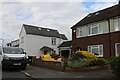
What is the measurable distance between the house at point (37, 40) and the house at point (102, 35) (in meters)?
12.5

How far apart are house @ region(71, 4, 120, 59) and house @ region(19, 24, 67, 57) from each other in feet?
40.9

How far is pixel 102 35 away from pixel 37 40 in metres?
17.2

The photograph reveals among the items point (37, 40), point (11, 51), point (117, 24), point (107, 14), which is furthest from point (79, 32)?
point (37, 40)

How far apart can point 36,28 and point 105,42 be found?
1952cm

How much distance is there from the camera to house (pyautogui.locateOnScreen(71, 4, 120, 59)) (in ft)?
49.9

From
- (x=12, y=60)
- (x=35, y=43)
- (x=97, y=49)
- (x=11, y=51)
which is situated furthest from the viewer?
(x=35, y=43)

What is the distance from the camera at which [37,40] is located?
3073 cm

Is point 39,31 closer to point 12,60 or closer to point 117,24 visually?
point 117,24

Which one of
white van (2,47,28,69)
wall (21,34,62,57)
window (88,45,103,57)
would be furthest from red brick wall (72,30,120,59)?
wall (21,34,62,57)

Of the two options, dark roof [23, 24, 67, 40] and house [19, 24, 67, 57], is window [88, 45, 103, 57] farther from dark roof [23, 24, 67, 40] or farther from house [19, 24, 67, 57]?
dark roof [23, 24, 67, 40]

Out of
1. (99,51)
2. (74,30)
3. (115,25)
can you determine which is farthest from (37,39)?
(115,25)

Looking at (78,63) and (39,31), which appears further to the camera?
(39,31)

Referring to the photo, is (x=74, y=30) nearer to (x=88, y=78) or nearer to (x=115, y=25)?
(x=115, y=25)

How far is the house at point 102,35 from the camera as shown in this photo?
15211 mm
